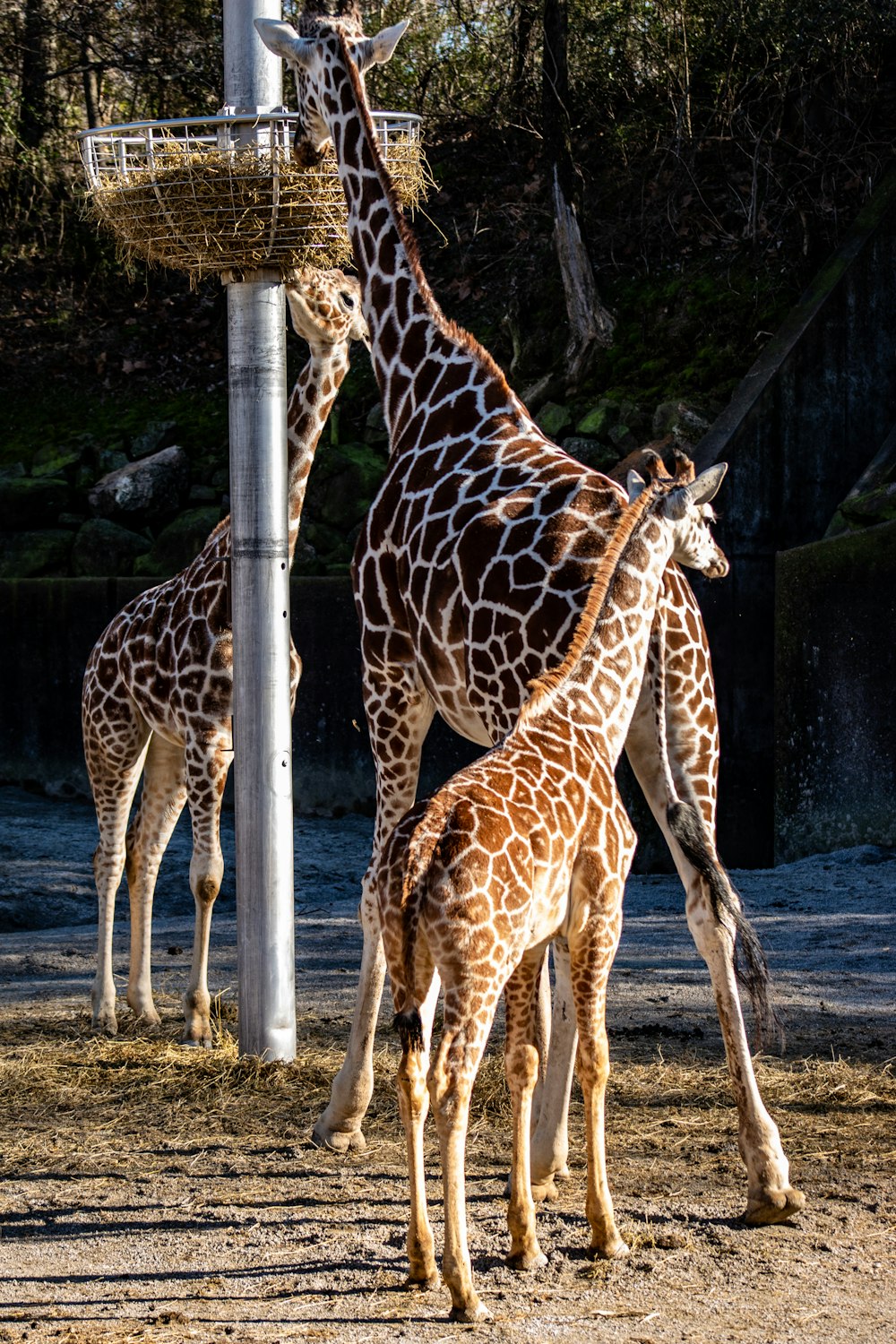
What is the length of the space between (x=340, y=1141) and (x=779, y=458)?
739 cm

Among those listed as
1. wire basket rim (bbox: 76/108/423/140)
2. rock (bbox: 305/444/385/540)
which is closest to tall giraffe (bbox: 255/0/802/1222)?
wire basket rim (bbox: 76/108/423/140)

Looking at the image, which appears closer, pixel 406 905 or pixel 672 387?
pixel 406 905

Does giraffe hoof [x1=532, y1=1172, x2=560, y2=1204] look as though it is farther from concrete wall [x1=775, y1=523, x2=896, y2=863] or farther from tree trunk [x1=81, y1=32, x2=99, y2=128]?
tree trunk [x1=81, y1=32, x2=99, y2=128]

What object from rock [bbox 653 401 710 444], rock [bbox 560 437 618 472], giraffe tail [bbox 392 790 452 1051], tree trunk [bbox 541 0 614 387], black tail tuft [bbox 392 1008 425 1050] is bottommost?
black tail tuft [bbox 392 1008 425 1050]

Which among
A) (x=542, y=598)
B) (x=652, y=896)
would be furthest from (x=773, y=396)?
(x=542, y=598)

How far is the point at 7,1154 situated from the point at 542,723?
2514mm

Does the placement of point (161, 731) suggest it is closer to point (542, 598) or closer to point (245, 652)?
point (245, 652)

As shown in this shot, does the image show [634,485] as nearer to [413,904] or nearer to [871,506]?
[413,904]

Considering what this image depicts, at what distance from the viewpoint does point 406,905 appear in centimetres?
361

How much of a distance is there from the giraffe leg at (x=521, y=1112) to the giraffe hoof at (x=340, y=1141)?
1.20 metres

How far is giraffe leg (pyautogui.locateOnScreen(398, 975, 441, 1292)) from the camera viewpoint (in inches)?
142

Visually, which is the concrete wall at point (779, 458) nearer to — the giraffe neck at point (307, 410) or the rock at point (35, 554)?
the giraffe neck at point (307, 410)

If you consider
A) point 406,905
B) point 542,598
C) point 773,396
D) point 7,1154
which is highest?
point 773,396

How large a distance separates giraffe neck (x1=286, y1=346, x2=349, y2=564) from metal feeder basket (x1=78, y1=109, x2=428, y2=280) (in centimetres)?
53
